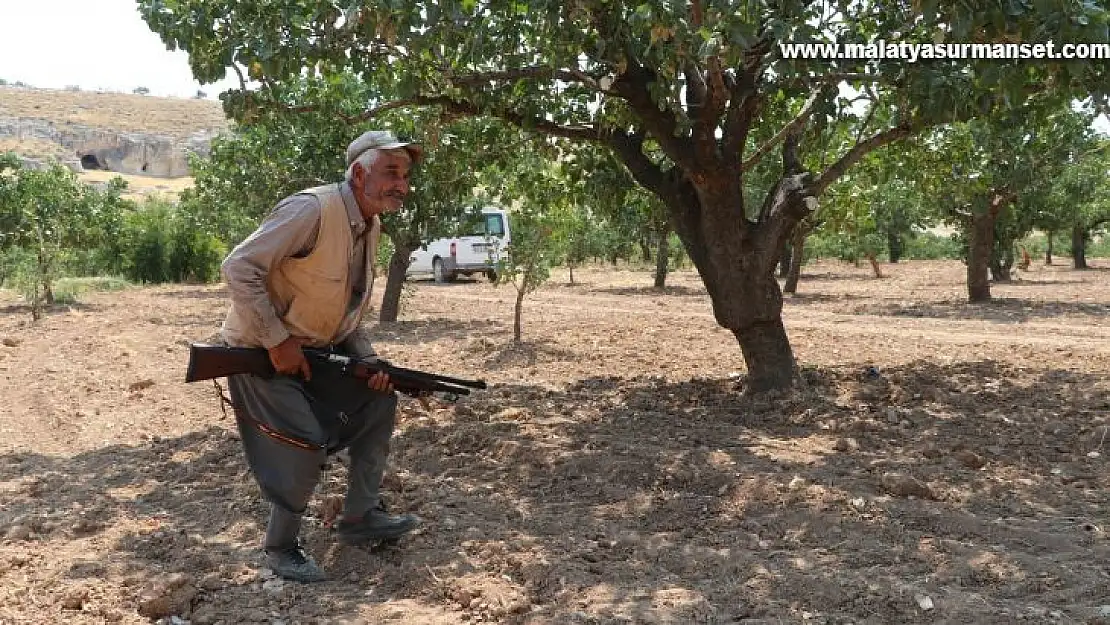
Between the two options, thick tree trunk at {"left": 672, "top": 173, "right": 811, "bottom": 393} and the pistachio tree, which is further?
thick tree trunk at {"left": 672, "top": 173, "right": 811, "bottom": 393}

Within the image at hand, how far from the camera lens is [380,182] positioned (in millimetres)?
3676

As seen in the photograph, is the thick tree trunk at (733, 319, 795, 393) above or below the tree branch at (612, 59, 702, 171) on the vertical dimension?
below

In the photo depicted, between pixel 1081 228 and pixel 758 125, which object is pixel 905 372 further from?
pixel 1081 228

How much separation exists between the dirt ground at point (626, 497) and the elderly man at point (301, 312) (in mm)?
426

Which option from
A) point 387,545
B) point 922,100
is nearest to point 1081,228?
point 922,100

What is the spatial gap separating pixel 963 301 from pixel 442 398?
11.6m

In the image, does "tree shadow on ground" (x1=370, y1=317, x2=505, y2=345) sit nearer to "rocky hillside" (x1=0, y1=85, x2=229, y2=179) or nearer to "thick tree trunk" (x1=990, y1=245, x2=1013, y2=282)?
"thick tree trunk" (x1=990, y1=245, x2=1013, y2=282)

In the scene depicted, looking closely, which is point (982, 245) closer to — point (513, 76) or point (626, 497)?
point (513, 76)

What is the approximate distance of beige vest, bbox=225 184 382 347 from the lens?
11.8 feet

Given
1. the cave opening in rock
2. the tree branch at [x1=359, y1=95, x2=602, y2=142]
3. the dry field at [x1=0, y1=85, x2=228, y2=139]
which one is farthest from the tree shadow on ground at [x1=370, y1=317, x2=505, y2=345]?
the dry field at [x1=0, y1=85, x2=228, y2=139]

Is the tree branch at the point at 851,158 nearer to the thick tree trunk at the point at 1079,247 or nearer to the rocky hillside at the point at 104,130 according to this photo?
the thick tree trunk at the point at 1079,247

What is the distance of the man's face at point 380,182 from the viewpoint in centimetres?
367

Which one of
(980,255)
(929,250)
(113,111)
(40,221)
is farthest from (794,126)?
(113,111)

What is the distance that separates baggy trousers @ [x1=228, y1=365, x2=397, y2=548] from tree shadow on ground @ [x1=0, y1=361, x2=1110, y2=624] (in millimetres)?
288
